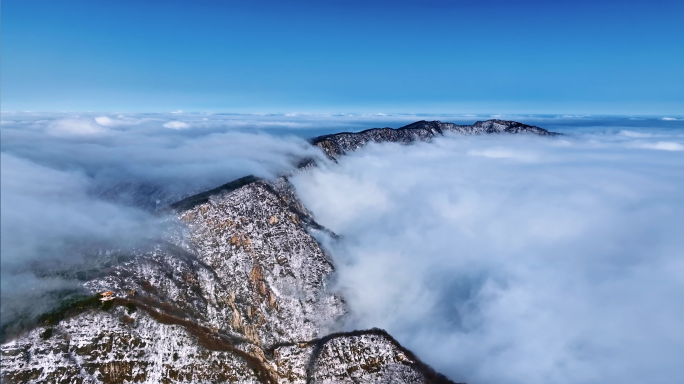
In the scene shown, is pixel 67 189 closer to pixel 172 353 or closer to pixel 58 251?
pixel 58 251

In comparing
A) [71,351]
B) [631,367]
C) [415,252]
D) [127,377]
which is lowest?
[631,367]

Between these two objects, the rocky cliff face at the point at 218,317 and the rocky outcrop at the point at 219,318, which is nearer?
the rocky outcrop at the point at 219,318

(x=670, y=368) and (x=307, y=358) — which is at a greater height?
(x=307, y=358)

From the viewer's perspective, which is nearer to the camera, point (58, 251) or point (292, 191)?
point (58, 251)

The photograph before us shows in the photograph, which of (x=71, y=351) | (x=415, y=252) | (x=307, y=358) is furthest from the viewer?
(x=415, y=252)

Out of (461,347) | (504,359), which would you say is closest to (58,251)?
(461,347)

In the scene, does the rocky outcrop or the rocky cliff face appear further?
the rocky cliff face

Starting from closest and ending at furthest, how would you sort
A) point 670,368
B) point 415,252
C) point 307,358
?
point 307,358, point 670,368, point 415,252

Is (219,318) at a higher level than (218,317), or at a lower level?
lower
